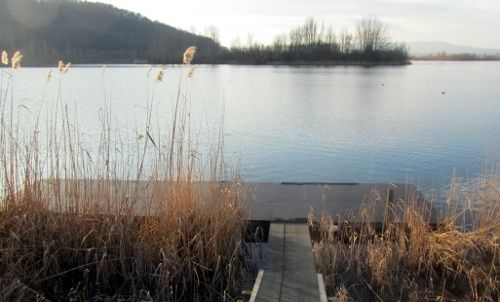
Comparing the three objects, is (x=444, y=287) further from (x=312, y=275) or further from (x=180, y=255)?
(x=180, y=255)

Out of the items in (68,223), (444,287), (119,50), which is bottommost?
(444,287)

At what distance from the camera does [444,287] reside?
3027mm

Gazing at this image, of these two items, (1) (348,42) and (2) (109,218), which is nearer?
(2) (109,218)

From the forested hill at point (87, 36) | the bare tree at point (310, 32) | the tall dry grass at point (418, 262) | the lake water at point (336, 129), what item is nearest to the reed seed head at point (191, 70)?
the lake water at point (336, 129)

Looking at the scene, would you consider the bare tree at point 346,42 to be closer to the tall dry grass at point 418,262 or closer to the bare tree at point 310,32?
the bare tree at point 310,32

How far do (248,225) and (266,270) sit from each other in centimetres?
81

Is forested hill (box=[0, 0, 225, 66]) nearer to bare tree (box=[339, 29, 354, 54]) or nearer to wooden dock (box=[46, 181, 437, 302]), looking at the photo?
bare tree (box=[339, 29, 354, 54])

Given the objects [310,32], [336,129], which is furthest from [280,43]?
[336,129]

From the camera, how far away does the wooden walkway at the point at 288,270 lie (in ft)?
8.48

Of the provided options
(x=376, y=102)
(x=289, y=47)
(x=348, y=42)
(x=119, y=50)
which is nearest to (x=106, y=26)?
(x=119, y=50)

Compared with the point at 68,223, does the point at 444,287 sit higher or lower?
lower

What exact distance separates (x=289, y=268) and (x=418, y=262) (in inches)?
36.8

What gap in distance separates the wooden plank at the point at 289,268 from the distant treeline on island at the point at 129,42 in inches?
1553

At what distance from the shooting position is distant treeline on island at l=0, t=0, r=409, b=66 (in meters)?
47.6
